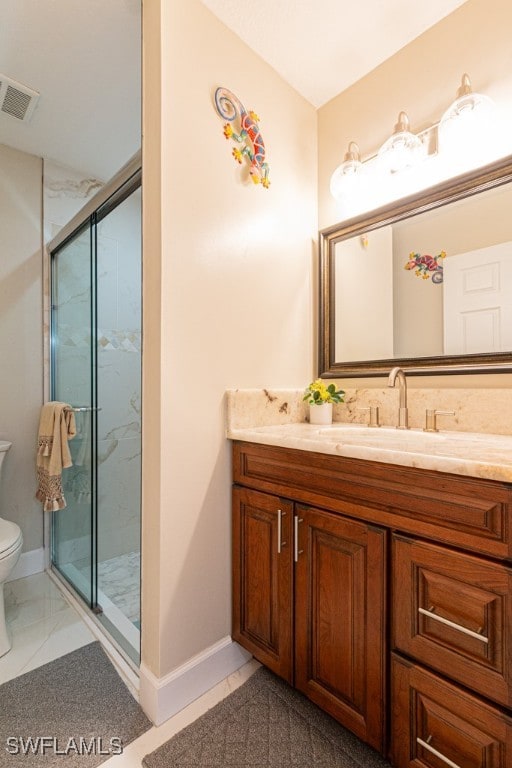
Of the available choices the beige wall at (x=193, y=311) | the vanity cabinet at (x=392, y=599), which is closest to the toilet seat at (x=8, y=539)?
the beige wall at (x=193, y=311)

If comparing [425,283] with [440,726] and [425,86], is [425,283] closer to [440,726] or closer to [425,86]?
[425,86]

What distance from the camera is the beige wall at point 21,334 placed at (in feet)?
6.74

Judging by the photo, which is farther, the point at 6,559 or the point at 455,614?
the point at 6,559

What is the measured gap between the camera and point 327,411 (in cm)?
155

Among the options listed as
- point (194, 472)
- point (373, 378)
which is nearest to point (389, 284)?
point (373, 378)

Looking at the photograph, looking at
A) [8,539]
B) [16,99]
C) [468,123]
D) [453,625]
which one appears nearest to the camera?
[453,625]

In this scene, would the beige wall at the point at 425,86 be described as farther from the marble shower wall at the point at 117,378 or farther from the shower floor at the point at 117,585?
the shower floor at the point at 117,585

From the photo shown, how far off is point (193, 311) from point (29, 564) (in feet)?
6.15

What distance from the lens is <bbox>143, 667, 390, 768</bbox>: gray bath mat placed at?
100 cm

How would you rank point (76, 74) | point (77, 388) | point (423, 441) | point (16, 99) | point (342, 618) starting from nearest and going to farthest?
point (342, 618)
point (423, 441)
point (76, 74)
point (16, 99)
point (77, 388)

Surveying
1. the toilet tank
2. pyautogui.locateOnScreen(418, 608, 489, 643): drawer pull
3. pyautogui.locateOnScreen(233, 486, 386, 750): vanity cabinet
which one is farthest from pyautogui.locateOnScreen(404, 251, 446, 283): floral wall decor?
the toilet tank

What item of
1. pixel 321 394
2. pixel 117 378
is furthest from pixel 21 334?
pixel 321 394

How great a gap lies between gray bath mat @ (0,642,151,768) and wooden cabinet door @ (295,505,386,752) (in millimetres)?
575

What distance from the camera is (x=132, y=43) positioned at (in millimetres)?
1486
